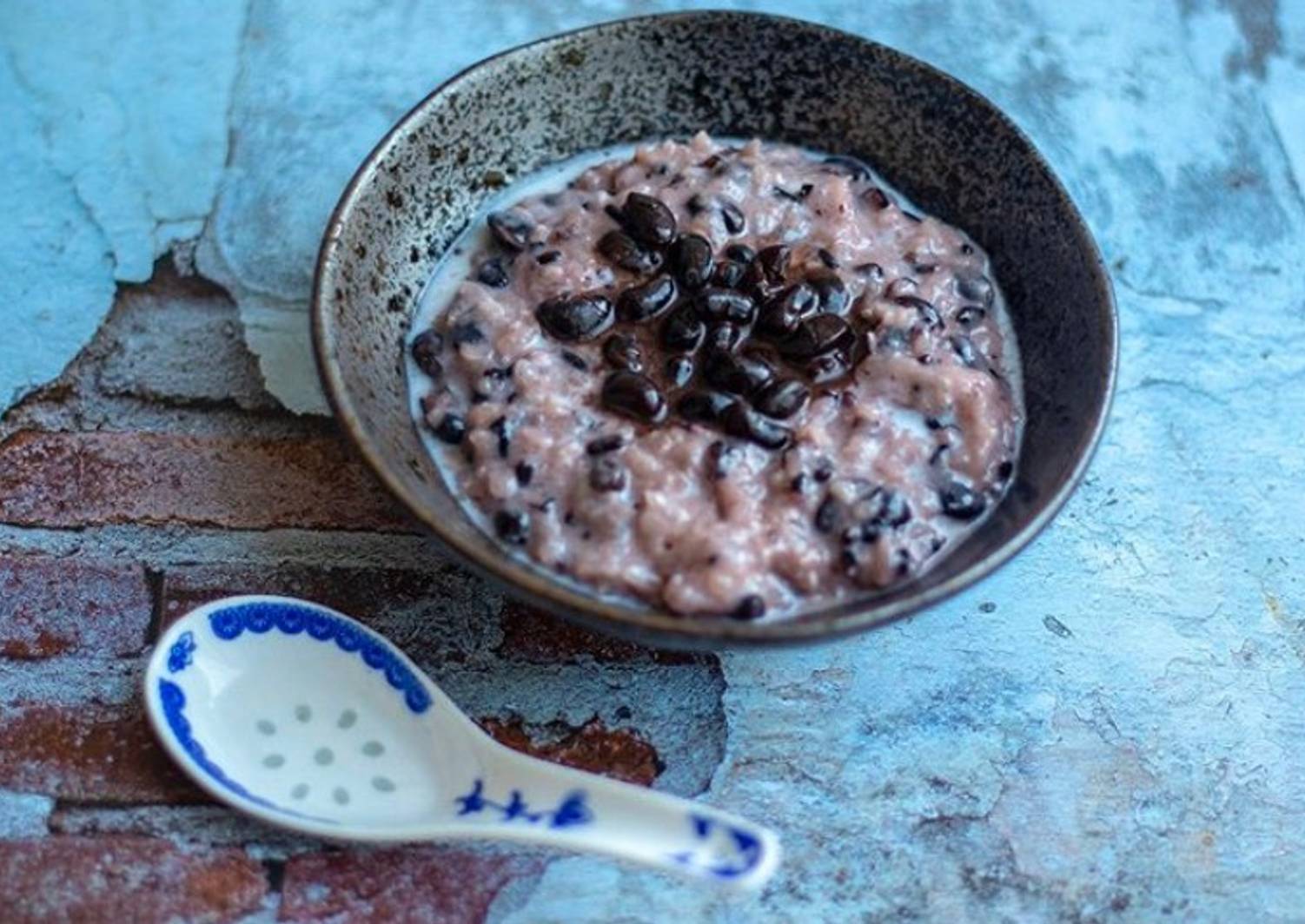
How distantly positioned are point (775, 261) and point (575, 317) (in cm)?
25

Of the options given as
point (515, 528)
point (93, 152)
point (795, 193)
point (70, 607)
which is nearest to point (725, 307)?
point (795, 193)

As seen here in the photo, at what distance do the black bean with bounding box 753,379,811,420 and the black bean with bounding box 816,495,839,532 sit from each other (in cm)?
12

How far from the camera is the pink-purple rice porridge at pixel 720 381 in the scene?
1564 millimetres

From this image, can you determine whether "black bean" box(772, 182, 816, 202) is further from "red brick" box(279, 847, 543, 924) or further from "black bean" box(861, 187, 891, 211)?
"red brick" box(279, 847, 543, 924)

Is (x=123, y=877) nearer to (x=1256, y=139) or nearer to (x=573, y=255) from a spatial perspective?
(x=573, y=255)

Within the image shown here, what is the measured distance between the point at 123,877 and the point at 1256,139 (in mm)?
1861

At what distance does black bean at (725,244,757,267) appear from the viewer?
5.82ft

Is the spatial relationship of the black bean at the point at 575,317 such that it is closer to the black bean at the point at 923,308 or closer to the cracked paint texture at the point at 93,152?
the black bean at the point at 923,308

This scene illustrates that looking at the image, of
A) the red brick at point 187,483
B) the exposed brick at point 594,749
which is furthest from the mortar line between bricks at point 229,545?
the exposed brick at point 594,749

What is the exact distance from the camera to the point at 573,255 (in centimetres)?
179

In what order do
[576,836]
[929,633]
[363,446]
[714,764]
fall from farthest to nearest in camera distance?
[929,633] → [714,764] → [363,446] → [576,836]

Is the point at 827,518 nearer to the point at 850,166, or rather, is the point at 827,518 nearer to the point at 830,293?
the point at 830,293

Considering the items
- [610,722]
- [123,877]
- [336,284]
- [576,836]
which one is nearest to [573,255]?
[336,284]

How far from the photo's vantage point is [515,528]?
1583mm
